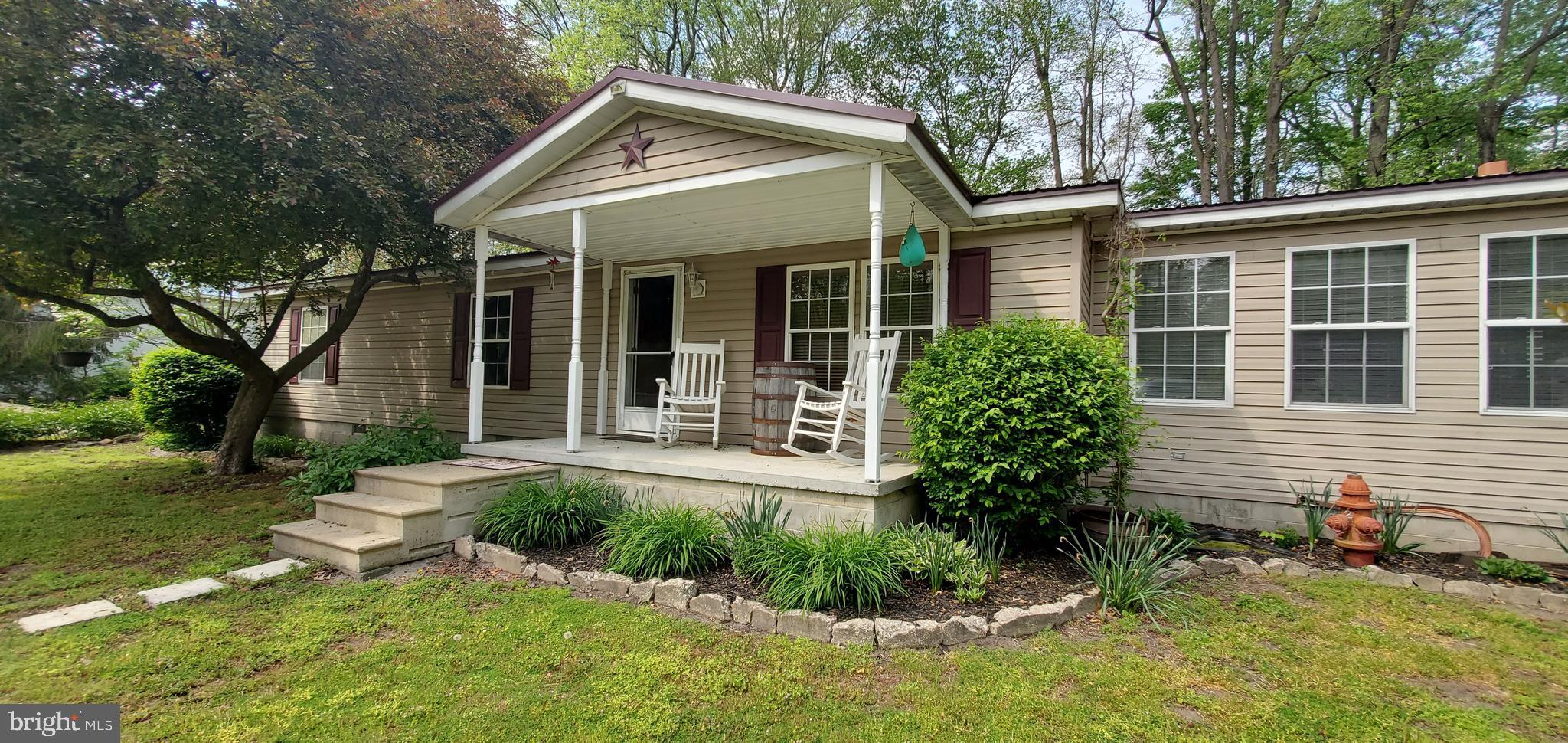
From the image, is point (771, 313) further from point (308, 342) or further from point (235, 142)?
point (308, 342)

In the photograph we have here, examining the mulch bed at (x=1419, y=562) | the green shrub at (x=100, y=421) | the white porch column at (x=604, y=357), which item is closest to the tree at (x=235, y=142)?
the white porch column at (x=604, y=357)

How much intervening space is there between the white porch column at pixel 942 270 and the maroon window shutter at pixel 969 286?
0.25ft

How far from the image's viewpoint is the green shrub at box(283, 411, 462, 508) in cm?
516

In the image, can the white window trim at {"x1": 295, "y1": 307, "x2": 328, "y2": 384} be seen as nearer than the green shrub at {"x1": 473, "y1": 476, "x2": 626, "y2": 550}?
No

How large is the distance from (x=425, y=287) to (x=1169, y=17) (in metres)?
14.3

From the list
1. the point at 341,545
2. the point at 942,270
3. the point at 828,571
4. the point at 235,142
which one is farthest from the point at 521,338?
the point at 828,571

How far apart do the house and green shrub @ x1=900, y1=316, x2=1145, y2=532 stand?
1.37ft

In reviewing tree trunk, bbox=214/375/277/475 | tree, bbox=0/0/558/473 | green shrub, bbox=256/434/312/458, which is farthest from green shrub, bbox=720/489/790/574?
green shrub, bbox=256/434/312/458

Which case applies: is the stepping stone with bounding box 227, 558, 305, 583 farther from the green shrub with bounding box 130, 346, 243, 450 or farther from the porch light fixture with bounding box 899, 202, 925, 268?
the green shrub with bounding box 130, 346, 243, 450

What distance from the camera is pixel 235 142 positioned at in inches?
211

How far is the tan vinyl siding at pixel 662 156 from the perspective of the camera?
13.9 ft

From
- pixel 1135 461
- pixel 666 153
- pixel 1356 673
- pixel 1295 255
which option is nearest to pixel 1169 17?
pixel 1295 255

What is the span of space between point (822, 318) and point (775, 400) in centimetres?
114

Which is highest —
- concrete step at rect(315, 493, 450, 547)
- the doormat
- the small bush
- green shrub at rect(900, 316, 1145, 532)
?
green shrub at rect(900, 316, 1145, 532)
